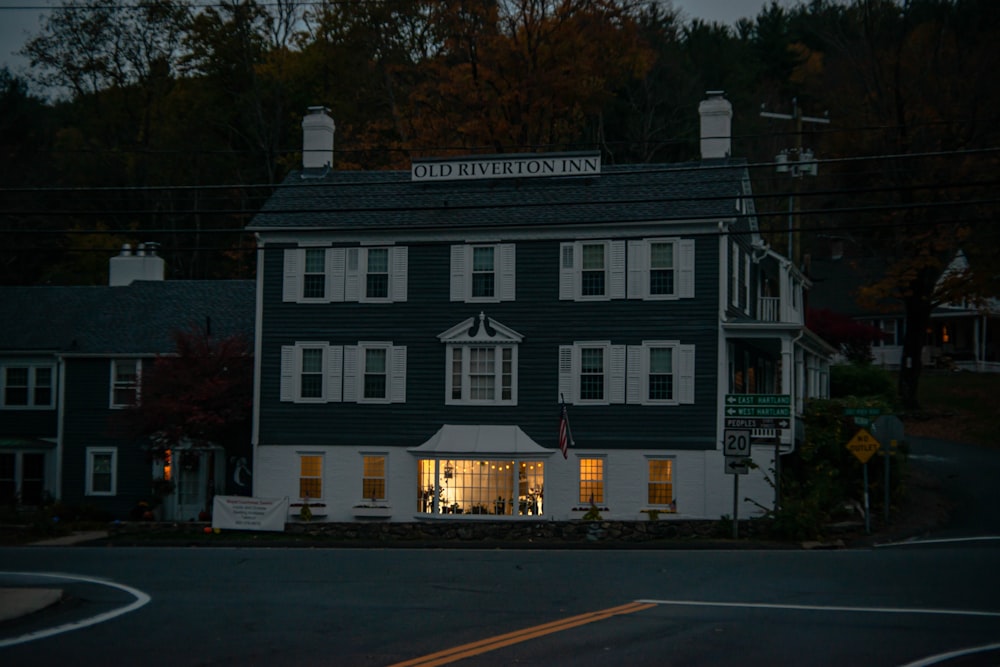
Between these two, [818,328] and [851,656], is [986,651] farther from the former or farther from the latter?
[818,328]

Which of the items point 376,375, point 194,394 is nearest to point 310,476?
point 376,375

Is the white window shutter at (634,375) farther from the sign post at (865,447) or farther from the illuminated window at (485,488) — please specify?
the sign post at (865,447)

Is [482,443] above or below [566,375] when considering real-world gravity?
below

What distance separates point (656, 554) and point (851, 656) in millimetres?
12487

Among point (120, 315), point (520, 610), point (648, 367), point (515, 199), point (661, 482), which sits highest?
point (515, 199)

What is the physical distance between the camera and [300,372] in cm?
3366

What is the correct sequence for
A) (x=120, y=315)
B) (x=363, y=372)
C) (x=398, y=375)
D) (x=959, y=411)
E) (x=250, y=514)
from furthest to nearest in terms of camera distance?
(x=959, y=411) → (x=120, y=315) → (x=363, y=372) → (x=398, y=375) → (x=250, y=514)

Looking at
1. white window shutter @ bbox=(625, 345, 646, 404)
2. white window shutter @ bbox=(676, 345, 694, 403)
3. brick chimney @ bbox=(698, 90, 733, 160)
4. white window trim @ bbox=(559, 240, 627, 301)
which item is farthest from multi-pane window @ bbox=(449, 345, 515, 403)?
brick chimney @ bbox=(698, 90, 733, 160)

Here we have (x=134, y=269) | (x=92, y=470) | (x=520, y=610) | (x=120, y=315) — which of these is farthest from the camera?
(x=134, y=269)

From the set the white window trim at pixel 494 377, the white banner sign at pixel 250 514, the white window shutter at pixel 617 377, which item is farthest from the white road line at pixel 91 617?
the white window shutter at pixel 617 377

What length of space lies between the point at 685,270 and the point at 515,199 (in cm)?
554

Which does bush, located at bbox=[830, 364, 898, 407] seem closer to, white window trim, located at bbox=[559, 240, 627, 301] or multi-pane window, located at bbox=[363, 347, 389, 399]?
white window trim, located at bbox=[559, 240, 627, 301]

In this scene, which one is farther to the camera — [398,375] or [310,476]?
[310,476]

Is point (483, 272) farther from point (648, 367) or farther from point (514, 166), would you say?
point (648, 367)
